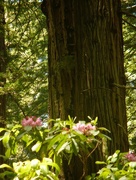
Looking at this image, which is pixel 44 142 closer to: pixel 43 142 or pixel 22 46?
pixel 43 142

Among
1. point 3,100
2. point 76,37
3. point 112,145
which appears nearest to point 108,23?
point 76,37

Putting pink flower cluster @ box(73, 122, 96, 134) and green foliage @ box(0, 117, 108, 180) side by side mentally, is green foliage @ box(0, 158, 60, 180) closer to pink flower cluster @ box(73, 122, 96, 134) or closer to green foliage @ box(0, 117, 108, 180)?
green foliage @ box(0, 117, 108, 180)

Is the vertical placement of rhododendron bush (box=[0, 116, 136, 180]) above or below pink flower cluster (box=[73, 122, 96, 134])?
below

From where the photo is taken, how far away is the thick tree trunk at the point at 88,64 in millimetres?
2416

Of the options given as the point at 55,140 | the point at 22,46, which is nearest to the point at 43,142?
the point at 55,140

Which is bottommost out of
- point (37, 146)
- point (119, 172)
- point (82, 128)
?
point (119, 172)

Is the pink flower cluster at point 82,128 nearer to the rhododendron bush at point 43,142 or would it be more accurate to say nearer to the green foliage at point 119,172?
the rhododendron bush at point 43,142

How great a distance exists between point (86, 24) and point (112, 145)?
105 cm

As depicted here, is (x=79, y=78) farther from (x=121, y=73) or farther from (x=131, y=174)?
(x=131, y=174)

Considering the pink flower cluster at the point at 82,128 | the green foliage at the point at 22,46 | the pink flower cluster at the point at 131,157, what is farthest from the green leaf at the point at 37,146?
the green foliage at the point at 22,46

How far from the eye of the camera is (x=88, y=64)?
2510mm

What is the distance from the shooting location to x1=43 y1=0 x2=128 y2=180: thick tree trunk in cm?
242

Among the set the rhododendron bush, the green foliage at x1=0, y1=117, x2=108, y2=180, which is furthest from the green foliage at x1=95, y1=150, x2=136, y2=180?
the green foliage at x1=0, y1=117, x2=108, y2=180

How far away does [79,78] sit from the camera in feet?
8.32
